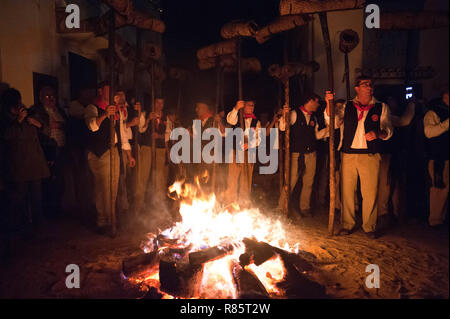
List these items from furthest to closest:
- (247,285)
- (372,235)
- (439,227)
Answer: (439,227) → (372,235) → (247,285)

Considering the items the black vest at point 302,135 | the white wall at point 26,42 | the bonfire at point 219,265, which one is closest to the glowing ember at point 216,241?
the bonfire at point 219,265

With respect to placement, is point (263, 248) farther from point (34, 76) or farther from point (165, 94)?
point (165, 94)

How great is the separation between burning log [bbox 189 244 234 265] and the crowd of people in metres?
2.38

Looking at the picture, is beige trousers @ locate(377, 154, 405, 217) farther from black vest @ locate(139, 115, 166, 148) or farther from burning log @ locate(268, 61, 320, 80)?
black vest @ locate(139, 115, 166, 148)

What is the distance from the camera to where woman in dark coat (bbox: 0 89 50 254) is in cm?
539

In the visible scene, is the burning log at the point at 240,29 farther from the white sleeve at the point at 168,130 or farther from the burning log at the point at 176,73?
the burning log at the point at 176,73

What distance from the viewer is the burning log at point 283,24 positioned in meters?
5.74

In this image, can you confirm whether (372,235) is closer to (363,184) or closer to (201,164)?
(363,184)

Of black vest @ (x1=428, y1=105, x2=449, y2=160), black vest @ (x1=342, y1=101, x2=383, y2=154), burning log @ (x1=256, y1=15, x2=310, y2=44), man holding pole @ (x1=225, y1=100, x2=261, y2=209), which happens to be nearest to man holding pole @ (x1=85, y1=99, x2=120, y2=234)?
man holding pole @ (x1=225, y1=100, x2=261, y2=209)

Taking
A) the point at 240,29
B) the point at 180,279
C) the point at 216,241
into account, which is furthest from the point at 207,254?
the point at 240,29

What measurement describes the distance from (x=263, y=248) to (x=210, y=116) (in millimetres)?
4234

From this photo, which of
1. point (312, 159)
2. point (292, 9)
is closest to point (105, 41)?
point (292, 9)

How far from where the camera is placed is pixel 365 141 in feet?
17.2

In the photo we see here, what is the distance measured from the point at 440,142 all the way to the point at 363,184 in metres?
1.42
